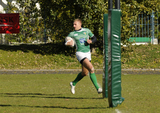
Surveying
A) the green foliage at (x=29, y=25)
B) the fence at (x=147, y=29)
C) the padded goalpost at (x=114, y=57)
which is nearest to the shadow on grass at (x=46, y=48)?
the green foliage at (x=29, y=25)

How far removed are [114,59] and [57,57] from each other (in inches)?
602

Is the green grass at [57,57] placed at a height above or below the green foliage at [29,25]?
below

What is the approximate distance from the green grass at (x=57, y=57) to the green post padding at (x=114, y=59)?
13.1 metres

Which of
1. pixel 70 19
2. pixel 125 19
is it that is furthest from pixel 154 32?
pixel 70 19

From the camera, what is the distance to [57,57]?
21.6 m

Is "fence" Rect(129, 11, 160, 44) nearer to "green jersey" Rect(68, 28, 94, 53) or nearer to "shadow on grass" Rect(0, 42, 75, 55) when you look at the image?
"shadow on grass" Rect(0, 42, 75, 55)

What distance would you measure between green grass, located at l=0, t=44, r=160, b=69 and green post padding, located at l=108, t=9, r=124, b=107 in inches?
514

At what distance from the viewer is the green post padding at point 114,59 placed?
21.1 ft

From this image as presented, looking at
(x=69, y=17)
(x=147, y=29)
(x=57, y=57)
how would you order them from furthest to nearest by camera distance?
(x=147, y=29)
(x=69, y=17)
(x=57, y=57)

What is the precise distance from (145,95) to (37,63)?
1244 centimetres

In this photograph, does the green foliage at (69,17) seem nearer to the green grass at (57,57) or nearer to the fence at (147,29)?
the fence at (147,29)

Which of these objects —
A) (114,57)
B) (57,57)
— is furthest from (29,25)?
(114,57)

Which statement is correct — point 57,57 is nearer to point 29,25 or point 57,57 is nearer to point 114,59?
point 29,25

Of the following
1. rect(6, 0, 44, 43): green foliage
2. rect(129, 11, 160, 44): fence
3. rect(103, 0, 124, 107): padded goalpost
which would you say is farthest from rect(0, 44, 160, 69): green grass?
rect(103, 0, 124, 107): padded goalpost
